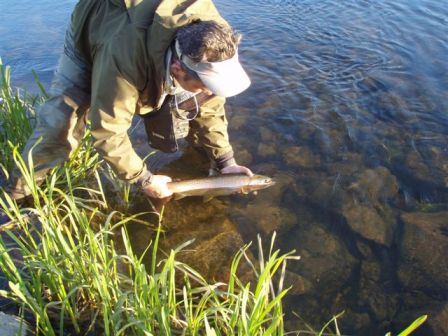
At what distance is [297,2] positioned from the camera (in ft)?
30.2

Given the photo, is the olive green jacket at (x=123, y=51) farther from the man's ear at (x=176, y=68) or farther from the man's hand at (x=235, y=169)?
the man's hand at (x=235, y=169)

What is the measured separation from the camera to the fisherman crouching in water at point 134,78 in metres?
2.78

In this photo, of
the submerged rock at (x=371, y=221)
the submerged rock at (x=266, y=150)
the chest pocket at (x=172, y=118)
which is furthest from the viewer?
the submerged rock at (x=266, y=150)

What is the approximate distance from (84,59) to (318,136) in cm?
299

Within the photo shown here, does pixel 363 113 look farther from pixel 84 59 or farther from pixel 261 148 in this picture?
pixel 84 59

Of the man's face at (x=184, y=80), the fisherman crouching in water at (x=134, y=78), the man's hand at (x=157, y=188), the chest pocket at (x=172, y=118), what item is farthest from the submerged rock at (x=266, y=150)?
the man's face at (x=184, y=80)

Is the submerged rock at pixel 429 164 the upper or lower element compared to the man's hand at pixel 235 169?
upper

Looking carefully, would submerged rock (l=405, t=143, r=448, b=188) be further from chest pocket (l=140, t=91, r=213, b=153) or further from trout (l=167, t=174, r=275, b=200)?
chest pocket (l=140, t=91, r=213, b=153)

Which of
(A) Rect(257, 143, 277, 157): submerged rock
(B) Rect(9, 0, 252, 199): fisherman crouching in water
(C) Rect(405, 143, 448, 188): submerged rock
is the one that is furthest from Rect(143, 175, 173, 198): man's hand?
(C) Rect(405, 143, 448, 188): submerged rock

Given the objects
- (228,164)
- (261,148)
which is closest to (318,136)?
(261,148)

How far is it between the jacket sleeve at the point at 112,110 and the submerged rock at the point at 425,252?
2564 mm

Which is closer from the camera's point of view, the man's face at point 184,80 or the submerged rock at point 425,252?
the man's face at point 184,80

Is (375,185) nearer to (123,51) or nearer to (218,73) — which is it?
(218,73)

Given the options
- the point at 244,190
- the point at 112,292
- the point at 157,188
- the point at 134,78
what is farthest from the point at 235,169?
the point at 112,292
